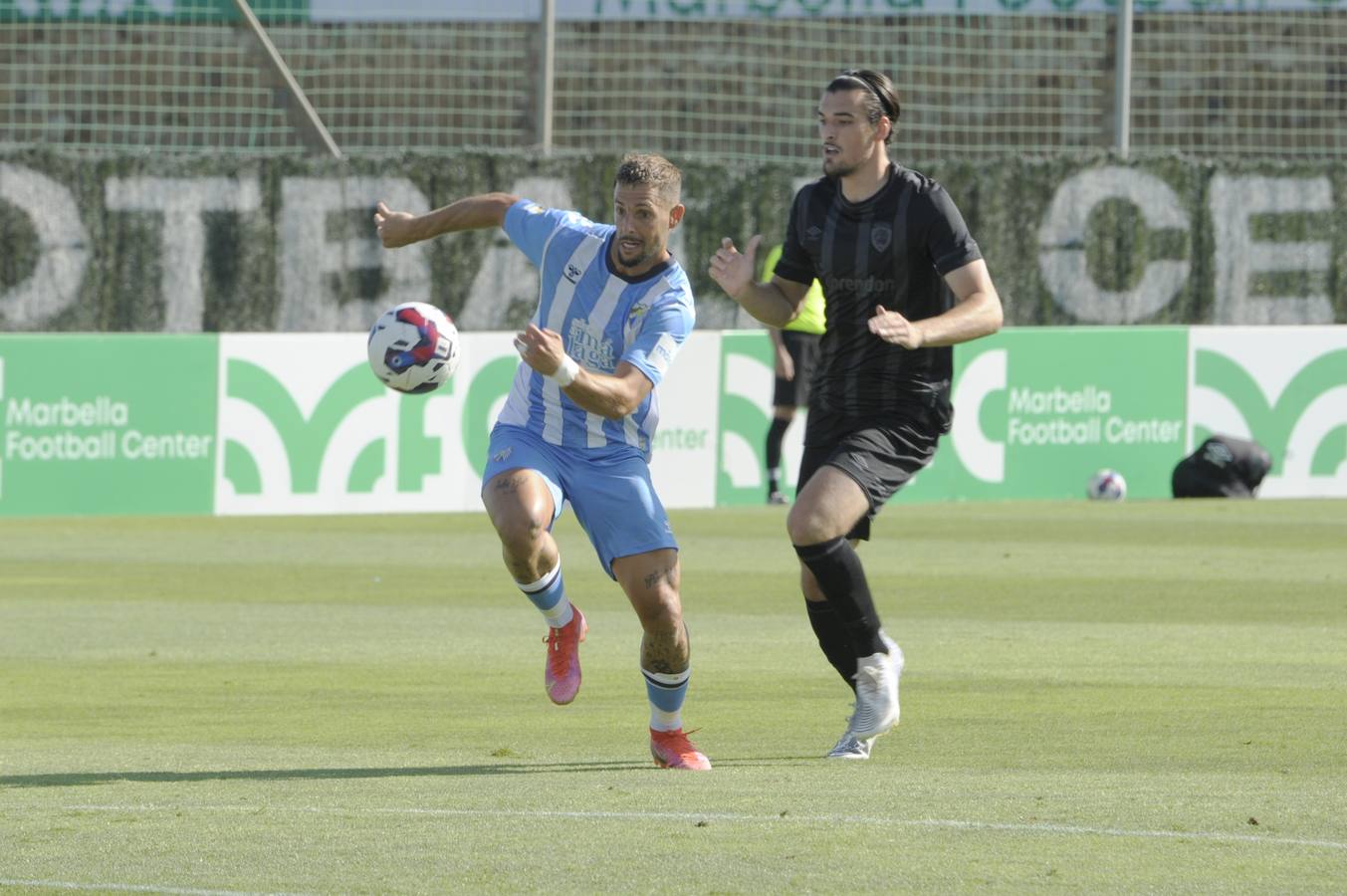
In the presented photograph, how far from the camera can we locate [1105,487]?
754 inches

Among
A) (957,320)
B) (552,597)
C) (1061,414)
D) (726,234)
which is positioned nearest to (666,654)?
(552,597)

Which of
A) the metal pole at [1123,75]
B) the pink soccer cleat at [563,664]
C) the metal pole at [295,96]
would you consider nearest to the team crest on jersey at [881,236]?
the pink soccer cleat at [563,664]

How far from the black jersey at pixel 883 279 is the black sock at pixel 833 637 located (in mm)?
623

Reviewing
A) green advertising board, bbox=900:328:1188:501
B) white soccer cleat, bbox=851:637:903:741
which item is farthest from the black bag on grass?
white soccer cleat, bbox=851:637:903:741

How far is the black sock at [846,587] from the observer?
718 centimetres

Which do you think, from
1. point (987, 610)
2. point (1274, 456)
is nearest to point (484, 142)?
point (1274, 456)

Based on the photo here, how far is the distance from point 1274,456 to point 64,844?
51.7 ft

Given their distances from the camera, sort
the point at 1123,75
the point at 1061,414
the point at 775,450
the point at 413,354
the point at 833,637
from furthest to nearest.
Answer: the point at 1123,75
the point at 1061,414
the point at 775,450
the point at 413,354
the point at 833,637

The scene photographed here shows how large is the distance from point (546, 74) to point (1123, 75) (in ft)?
17.6

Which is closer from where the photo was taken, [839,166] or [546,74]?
[839,166]

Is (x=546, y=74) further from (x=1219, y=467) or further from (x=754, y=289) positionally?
(x=754, y=289)

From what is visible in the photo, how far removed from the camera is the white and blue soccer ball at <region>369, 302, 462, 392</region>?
8.07m

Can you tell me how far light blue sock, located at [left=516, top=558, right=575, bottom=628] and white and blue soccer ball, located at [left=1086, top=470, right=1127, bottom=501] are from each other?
11988 millimetres

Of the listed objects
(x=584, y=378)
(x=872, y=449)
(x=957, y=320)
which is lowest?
(x=872, y=449)
